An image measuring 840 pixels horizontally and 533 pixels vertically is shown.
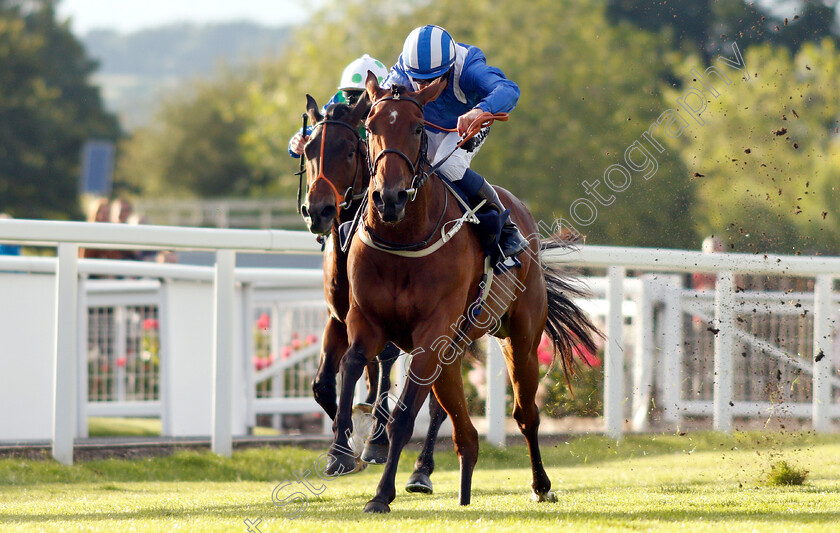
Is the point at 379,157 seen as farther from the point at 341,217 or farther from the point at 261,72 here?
the point at 261,72

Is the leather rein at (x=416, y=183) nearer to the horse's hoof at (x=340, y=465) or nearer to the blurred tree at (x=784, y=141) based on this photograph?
the horse's hoof at (x=340, y=465)

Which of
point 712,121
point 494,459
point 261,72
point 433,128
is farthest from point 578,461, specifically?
point 261,72

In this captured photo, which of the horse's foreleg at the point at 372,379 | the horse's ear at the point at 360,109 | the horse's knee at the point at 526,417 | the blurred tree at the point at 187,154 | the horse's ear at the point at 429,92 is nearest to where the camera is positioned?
the horse's ear at the point at 429,92

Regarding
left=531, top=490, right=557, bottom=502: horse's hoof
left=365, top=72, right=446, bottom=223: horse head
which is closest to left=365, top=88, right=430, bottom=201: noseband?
left=365, top=72, right=446, bottom=223: horse head

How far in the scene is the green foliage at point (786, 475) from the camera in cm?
597

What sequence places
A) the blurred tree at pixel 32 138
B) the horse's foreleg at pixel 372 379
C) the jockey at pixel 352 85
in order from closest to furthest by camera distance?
1. the jockey at pixel 352 85
2. the horse's foreleg at pixel 372 379
3. the blurred tree at pixel 32 138

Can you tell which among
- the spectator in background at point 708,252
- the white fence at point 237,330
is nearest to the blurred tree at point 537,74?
the spectator in background at point 708,252

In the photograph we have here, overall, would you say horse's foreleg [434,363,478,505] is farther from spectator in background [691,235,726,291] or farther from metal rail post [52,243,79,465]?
spectator in background [691,235,726,291]

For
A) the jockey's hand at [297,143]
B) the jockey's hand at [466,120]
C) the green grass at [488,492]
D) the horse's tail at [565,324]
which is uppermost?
the jockey's hand at [297,143]

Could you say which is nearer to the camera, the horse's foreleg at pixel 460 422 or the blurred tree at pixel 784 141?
the horse's foreleg at pixel 460 422

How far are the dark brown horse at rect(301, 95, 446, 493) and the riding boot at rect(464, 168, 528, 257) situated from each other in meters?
0.59

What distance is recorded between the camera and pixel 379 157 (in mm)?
4430

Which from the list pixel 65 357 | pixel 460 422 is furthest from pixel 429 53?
pixel 65 357

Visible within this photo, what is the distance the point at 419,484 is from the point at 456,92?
2.04m
